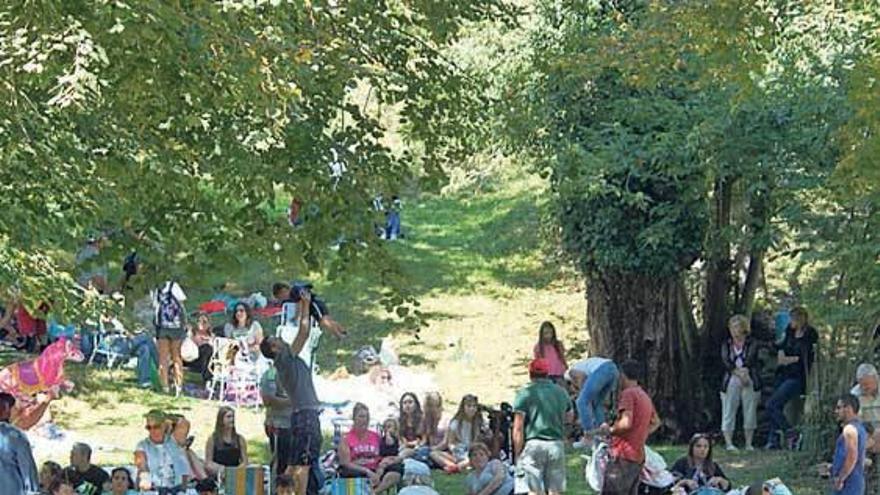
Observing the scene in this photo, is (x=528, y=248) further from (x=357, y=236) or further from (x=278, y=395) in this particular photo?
(x=357, y=236)

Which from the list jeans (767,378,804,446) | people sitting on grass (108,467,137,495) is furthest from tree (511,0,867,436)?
people sitting on grass (108,467,137,495)

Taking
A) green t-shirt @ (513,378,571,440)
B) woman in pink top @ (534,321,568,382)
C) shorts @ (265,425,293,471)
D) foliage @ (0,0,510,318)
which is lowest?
shorts @ (265,425,293,471)

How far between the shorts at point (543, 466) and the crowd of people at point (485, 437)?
0.01 meters

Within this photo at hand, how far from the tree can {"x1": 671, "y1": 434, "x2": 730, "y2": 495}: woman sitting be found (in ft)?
9.19

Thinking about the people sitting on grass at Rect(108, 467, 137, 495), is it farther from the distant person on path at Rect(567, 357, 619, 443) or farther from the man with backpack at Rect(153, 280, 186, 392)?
the man with backpack at Rect(153, 280, 186, 392)

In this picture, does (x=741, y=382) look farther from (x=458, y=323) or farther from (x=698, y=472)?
(x=458, y=323)

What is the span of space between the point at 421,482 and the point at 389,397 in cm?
396

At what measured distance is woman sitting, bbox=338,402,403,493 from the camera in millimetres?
13734

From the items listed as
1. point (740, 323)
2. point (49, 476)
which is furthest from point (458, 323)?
point (49, 476)

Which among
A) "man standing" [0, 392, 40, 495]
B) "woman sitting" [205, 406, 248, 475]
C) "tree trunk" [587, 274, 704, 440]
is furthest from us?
"tree trunk" [587, 274, 704, 440]

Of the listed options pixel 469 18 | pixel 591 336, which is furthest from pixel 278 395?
pixel 591 336

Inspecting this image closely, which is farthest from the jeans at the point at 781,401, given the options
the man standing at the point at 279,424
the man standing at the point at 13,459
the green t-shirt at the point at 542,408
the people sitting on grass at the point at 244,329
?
the man standing at the point at 13,459

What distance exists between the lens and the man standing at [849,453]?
36.8 feet

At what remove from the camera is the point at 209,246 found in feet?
29.4
